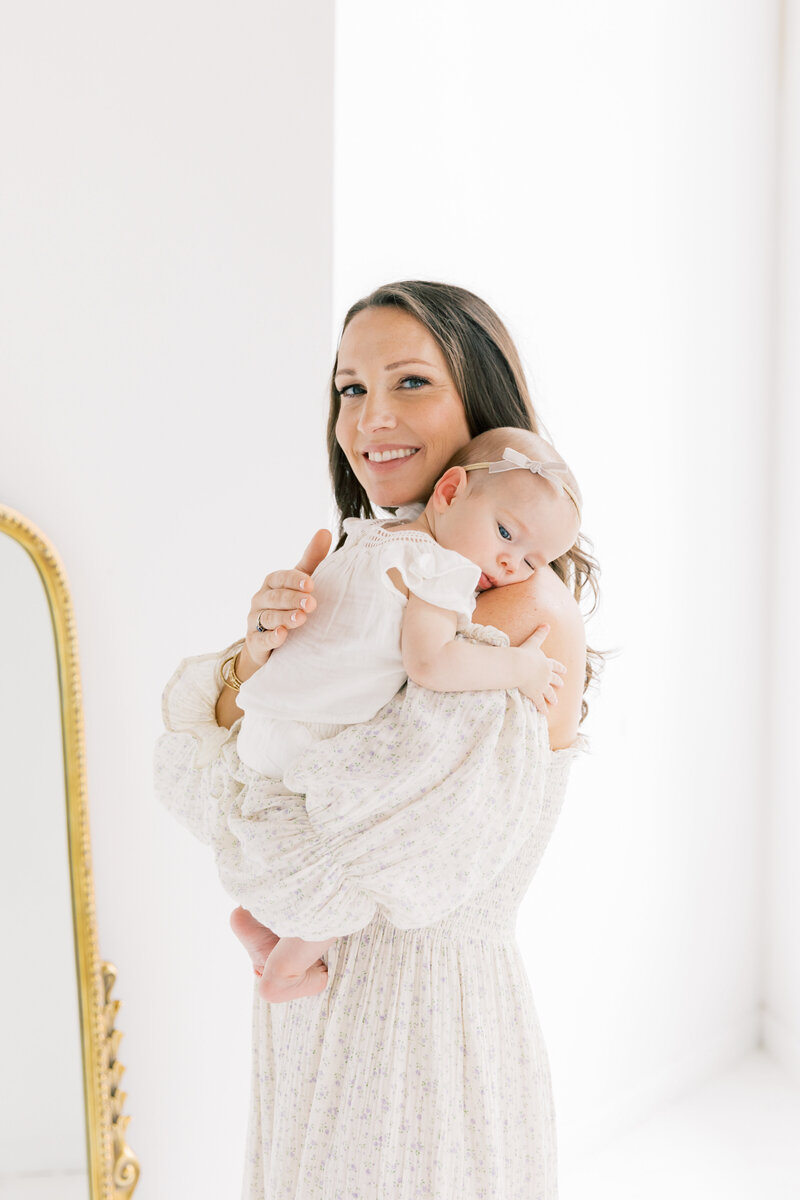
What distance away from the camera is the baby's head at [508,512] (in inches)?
47.0

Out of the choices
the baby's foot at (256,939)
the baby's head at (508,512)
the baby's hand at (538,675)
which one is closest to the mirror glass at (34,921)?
the baby's foot at (256,939)

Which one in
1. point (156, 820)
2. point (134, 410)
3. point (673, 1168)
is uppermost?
point (134, 410)

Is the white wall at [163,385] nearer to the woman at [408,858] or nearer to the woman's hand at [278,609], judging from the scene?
the woman at [408,858]

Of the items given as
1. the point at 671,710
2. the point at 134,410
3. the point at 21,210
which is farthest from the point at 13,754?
the point at 671,710

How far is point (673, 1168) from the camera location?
2564mm

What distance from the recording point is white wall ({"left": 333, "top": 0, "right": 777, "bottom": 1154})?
2336 mm

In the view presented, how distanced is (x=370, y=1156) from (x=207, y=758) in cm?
51

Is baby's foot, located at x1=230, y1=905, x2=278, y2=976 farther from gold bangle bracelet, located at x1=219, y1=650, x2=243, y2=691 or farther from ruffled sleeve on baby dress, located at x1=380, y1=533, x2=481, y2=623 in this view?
ruffled sleeve on baby dress, located at x1=380, y1=533, x2=481, y2=623

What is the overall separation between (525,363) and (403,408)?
99 cm

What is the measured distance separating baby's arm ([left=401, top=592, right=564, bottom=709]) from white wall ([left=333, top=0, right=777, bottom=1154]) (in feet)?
4.08

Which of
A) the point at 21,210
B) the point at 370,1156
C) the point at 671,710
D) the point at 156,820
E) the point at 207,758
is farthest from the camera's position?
the point at 671,710

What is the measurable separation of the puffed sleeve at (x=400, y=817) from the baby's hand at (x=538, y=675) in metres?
0.03

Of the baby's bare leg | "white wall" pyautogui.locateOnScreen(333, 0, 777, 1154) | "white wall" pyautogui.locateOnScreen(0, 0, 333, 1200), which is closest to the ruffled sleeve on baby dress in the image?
the baby's bare leg

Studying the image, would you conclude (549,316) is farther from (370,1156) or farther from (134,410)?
(370,1156)
